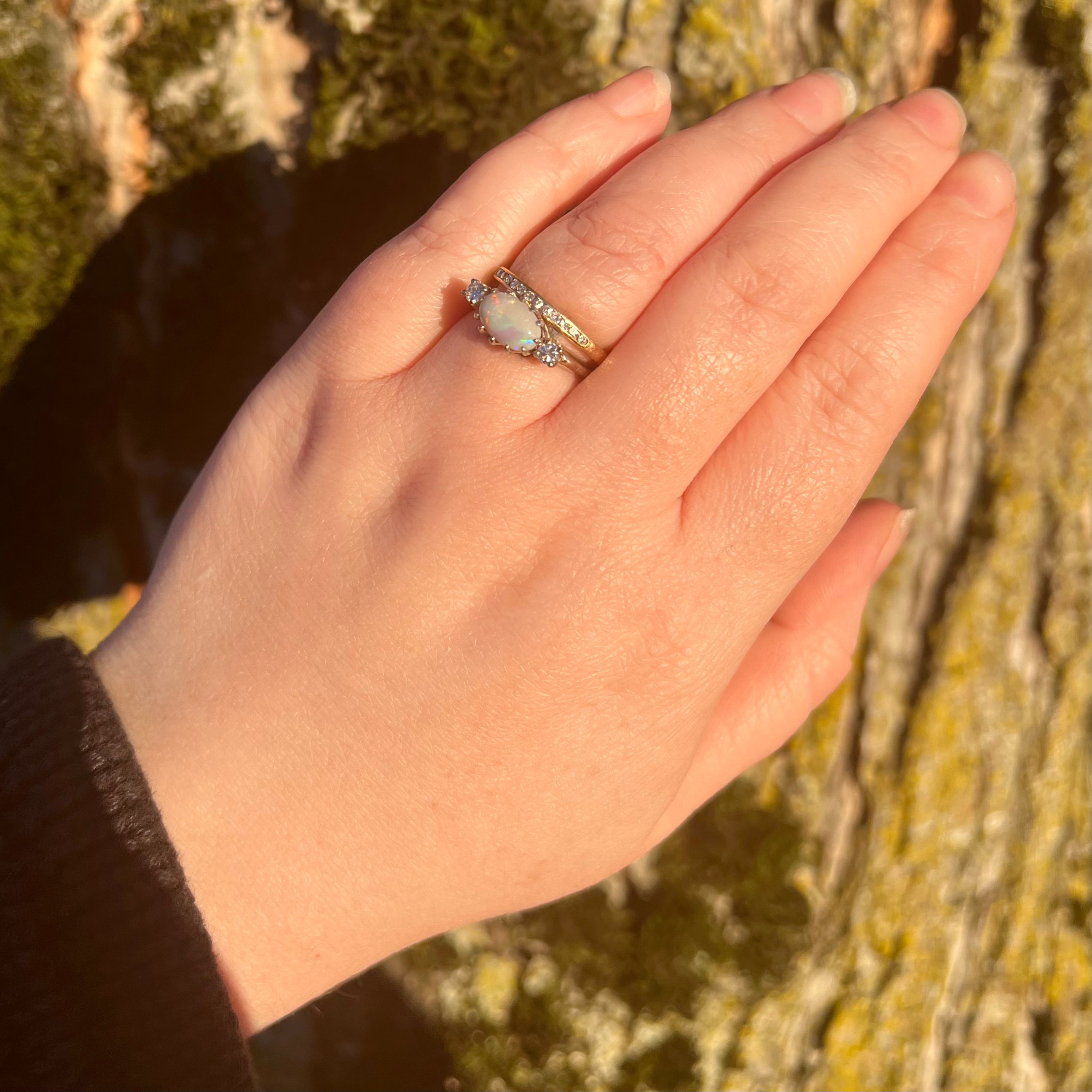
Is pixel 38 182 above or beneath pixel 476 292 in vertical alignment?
above

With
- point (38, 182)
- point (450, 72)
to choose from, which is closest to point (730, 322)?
point (450, 72)

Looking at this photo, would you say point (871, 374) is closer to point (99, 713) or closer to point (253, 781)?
point (253, 781)

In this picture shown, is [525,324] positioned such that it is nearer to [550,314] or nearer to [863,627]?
[550,314]

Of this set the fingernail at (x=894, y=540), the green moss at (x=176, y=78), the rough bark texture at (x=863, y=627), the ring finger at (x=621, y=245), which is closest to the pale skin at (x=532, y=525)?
the ring finger at (x=621, y=245)

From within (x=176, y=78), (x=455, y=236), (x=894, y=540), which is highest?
(x=176, y=78)

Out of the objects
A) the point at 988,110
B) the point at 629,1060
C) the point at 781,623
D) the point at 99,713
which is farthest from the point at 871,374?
the point at 629,1060

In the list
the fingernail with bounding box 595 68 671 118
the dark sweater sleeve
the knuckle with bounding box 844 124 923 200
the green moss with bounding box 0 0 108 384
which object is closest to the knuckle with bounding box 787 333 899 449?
the knuckle with bounding box 844 124 923 200
